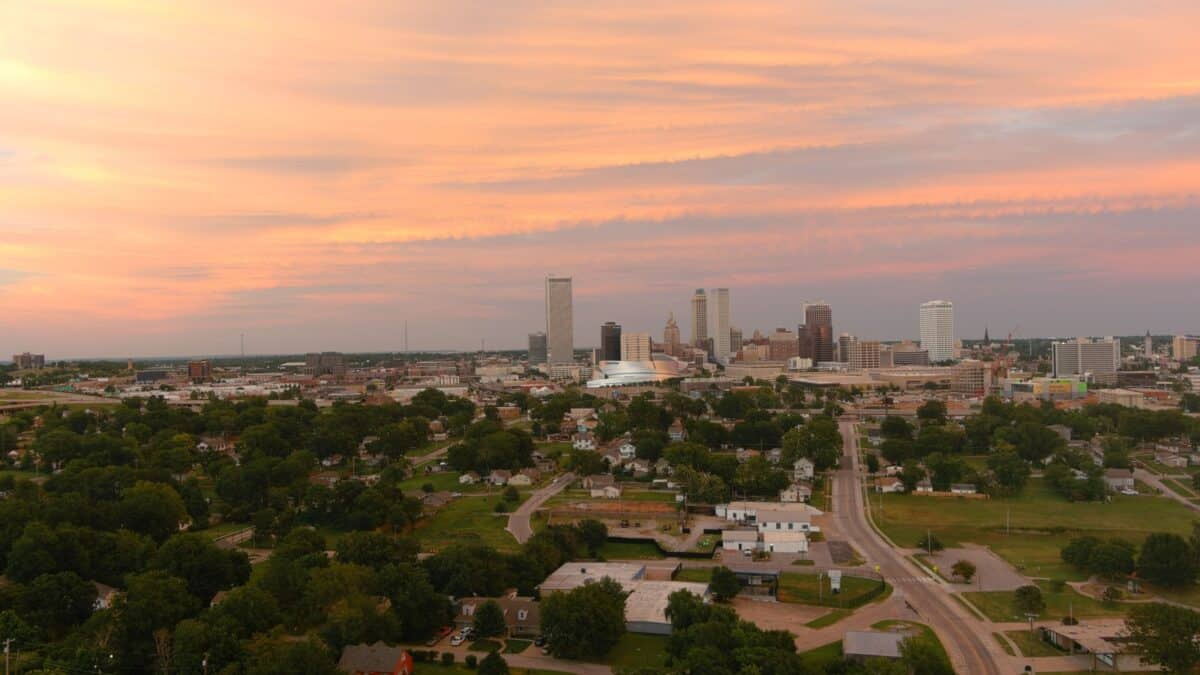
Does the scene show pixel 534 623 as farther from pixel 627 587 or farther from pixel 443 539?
pixel 443 539

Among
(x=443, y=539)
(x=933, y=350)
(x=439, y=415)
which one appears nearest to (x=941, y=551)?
(x=443, y=539)

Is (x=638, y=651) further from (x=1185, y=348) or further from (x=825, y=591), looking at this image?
(x=1185, y=348)

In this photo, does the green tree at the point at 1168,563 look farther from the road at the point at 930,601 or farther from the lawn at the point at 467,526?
the lawn at the point at 467,526

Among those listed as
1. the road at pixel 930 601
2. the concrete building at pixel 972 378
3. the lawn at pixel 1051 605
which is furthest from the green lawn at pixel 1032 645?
the concrete building at pixel 972 378

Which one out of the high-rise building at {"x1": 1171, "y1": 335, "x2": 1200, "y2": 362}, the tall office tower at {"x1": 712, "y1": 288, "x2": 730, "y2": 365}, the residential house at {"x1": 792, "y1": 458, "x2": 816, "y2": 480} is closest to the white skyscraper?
the tall office tower at {"x1": 712, "y1": 288, "x2": 730, "y2": 365}

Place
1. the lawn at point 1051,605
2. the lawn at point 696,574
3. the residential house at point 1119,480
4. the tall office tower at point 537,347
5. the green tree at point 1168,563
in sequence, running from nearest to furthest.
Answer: the lawn at point 1051,605, the green tree at point 1168,563, the lawn at point 696,574, the residential house at point 1119,480, the tall office tower at point 537,347

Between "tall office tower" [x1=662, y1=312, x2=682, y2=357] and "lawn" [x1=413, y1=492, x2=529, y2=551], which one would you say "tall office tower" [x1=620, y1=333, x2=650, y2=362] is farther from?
"lawn" [x1=413, y1=492, x2=529, y2=551]

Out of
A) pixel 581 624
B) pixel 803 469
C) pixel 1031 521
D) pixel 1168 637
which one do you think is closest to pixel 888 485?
pixel 803 469
